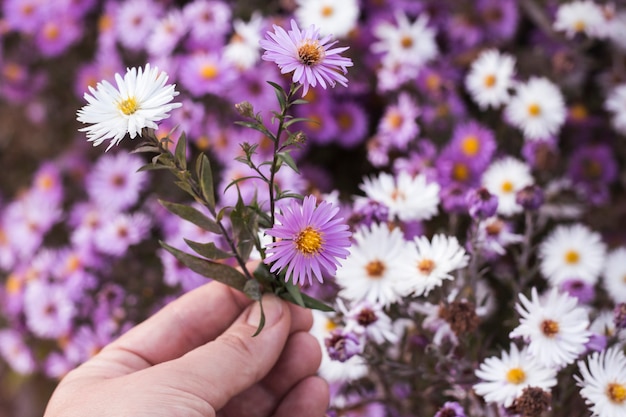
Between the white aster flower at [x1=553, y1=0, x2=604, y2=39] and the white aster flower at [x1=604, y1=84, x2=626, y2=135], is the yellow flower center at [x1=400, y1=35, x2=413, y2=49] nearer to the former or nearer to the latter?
the white aster flower at [x1=553, y1=0, x2=604, y2=39]

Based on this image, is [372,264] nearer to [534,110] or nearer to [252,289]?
[252,289]

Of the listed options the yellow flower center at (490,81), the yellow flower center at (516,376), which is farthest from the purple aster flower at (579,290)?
the yellow flower center at (490,81)

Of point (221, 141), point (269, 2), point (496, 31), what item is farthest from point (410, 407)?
point (269, 2)

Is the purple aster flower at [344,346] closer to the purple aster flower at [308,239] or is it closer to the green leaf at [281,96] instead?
the purple aster flower at [308,239]

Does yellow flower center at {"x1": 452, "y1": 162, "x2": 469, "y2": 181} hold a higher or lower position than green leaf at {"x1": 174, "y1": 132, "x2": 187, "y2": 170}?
higher

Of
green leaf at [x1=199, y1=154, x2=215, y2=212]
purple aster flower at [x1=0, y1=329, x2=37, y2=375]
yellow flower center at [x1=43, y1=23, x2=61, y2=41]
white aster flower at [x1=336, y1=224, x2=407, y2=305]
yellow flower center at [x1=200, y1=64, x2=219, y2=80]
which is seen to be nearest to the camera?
green leaf at [x1=199, y1=154, x2=215, y2=212]

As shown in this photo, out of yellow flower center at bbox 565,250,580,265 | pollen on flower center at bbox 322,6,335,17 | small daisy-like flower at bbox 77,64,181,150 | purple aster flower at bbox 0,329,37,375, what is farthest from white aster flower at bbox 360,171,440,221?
purple aster flower at bbox 0,329,37,375

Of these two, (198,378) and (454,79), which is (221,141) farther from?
(198,378)
